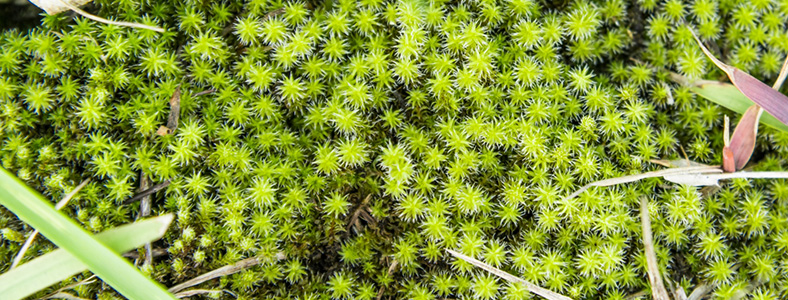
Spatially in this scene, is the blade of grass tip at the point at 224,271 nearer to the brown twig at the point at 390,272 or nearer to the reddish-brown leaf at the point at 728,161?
the brown twig at the point at 390,272

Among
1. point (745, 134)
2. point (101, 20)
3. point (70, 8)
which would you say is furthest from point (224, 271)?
point (745, 134)

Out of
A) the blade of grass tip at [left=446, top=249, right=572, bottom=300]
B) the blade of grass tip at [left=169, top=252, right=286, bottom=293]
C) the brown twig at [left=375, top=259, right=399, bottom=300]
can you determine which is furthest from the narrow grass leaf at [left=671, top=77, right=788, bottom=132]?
the blade of grass tip at [left=169, top=252, right=286, bottom=293]

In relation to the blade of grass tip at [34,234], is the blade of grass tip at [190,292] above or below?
below

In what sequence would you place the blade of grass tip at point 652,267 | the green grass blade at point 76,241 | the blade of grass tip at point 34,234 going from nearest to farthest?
the green grass blade at point 76,241 → the blade of grass tip at point 34,234 → the blade of grass tip at point 652,267

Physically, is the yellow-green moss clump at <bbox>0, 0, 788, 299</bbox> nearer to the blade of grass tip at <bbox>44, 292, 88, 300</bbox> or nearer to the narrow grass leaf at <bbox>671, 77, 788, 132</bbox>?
the blade of grass tip at <bbox>44, 292, 88, 300</bbox>

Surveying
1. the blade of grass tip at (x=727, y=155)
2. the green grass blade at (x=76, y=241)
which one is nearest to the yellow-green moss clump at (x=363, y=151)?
the blade of grass tip at (x=727, y=155)

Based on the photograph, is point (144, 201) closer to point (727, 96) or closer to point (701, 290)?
point (701, 290)
